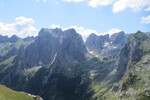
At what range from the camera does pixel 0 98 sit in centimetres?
11181

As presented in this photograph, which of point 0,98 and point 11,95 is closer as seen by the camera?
point 0,98

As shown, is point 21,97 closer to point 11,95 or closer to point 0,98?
point 11,95

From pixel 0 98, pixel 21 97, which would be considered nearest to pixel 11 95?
pixel 21 97

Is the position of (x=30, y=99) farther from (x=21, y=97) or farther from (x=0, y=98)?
(x=0, y=98)

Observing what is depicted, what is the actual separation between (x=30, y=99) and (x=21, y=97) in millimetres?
5494

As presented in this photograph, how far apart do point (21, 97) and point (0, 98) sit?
22829 mm

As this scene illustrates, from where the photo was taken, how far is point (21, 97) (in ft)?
439

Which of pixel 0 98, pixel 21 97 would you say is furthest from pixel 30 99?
pixel 0 98

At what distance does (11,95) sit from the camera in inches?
5138

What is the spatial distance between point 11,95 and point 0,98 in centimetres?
1881

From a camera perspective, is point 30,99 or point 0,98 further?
point 30,99

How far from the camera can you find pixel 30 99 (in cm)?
13625

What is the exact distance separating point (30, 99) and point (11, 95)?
37.8 feet
